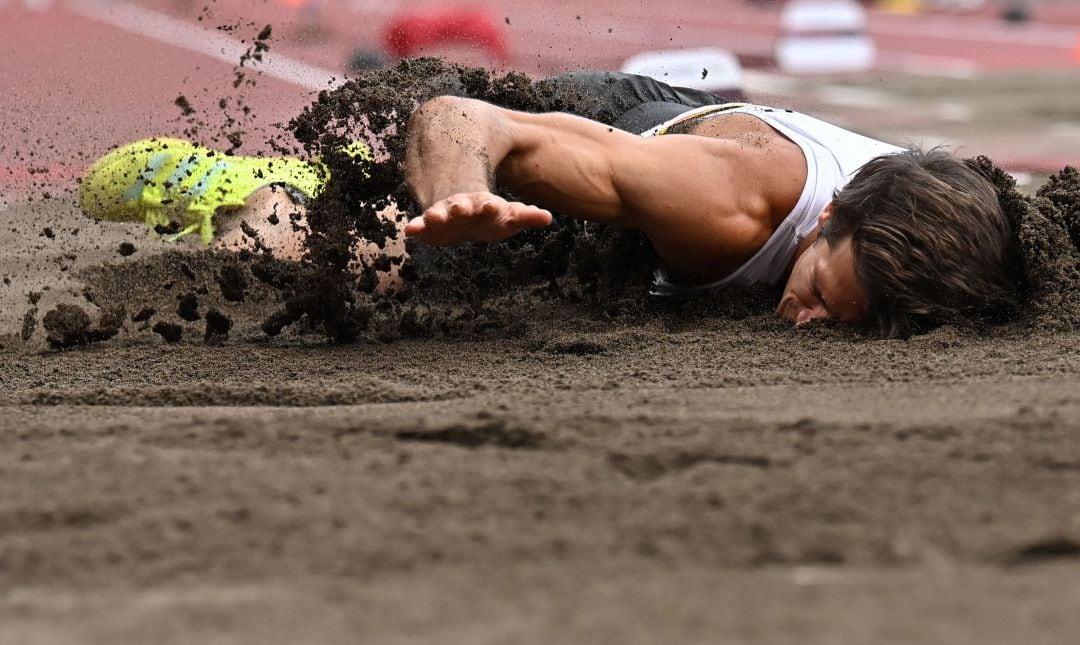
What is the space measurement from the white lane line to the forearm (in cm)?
52

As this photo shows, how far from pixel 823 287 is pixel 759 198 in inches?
9.8

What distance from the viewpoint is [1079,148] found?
7.09 meters

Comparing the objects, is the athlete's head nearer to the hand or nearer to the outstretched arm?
the outstretched arm

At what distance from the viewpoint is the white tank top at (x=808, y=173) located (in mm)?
2900

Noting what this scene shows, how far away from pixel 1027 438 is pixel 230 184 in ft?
7.72

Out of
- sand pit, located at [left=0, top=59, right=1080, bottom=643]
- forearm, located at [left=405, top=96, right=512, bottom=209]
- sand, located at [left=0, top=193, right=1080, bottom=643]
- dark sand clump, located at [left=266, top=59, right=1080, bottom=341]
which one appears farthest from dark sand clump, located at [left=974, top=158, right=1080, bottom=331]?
forearm, located at [left=405, top=96, right=512, bottom=209]

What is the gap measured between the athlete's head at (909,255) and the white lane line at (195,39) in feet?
4.11

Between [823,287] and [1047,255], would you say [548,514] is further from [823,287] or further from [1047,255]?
[1047,255]

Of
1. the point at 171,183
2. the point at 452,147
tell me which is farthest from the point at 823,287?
the point at 171,183

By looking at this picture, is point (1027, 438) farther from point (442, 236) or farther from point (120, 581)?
point (120, 581)

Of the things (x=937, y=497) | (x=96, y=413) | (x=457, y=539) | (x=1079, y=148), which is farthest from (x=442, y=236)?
(x=1079, y=148)

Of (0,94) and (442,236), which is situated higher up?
(0,94)

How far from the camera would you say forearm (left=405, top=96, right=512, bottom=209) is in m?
2.38

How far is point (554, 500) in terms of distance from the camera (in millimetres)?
1531
